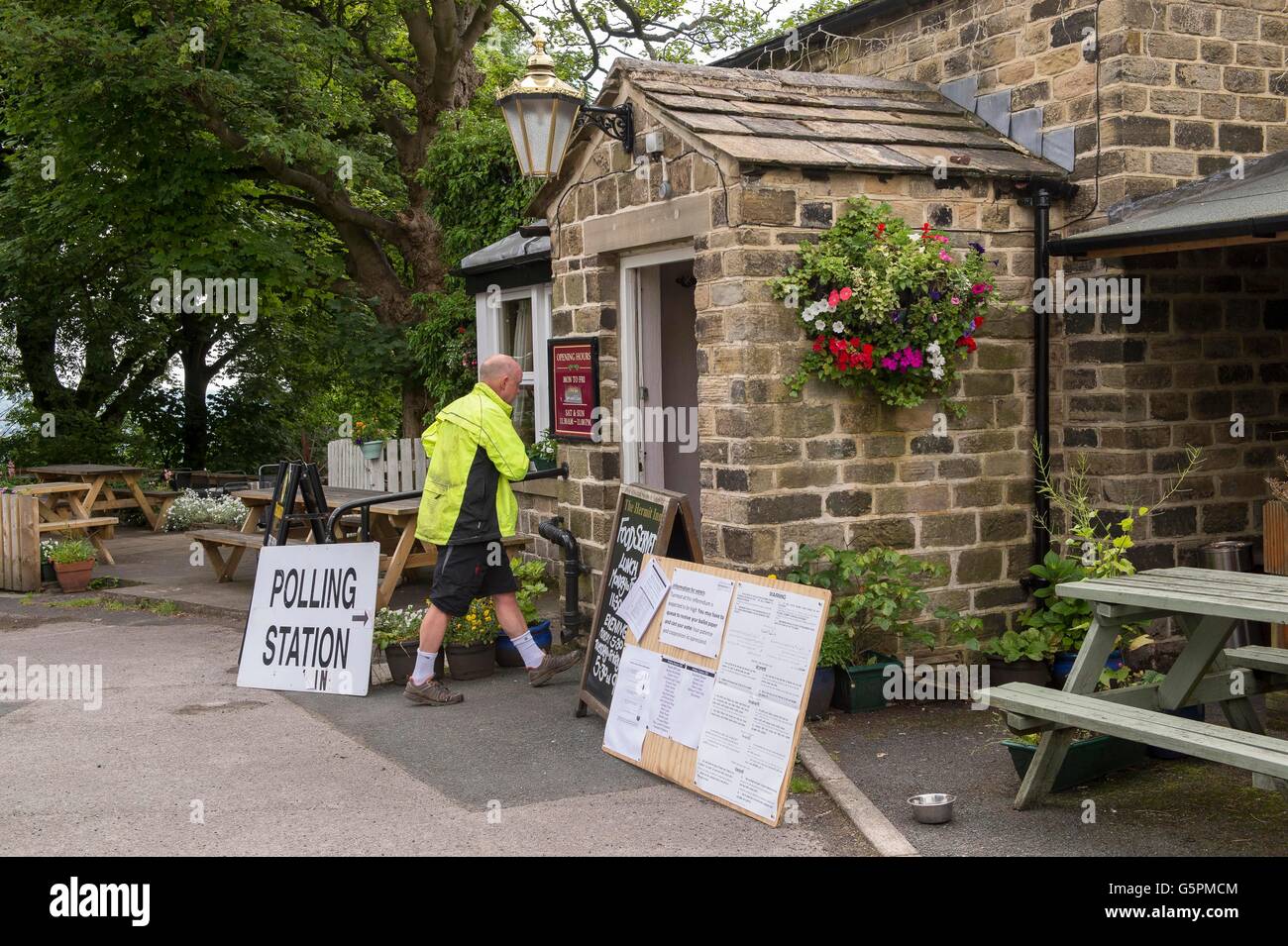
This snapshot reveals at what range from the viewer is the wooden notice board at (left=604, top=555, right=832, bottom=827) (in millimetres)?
5125

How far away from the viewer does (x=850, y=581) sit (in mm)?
7035

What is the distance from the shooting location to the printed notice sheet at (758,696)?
5.18 m

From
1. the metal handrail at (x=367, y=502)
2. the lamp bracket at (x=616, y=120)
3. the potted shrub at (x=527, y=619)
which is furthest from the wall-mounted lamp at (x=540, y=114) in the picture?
the potted shrub at (x=527, y=619)

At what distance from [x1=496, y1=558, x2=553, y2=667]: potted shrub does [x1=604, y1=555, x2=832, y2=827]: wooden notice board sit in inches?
79.3

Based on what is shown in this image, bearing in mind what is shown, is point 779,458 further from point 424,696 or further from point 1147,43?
point 1147,43

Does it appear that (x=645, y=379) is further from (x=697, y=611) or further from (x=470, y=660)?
(x=697, y=611)

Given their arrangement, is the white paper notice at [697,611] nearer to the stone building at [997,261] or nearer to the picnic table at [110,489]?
the stone building at [997,261]

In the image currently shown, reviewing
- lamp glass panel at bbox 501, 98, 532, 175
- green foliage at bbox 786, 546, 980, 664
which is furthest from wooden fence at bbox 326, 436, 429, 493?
green foliage at bbox 786, 546, 980, 664

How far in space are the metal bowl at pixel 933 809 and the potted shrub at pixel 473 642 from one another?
136 inches

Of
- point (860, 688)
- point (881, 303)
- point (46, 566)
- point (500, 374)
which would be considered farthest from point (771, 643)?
point (46, 566)

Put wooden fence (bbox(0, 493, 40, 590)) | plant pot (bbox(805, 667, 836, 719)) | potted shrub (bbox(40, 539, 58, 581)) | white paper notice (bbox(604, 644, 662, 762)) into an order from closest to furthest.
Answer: white paper notice (bbox(604, 644, 662, 762)) < plant pot (bbox(805, 667, 836, 719)) < wooden fence (bbox(0, 493, 40, 590)) < potted shrub (bbox(40, 539, 58, 581))

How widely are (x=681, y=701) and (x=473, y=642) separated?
254 cm

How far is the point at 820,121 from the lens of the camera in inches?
301

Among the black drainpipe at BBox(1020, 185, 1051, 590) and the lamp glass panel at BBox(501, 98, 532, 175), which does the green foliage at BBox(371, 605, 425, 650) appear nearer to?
the lamp glass panel at BBox(501, 98, 532, 175)
